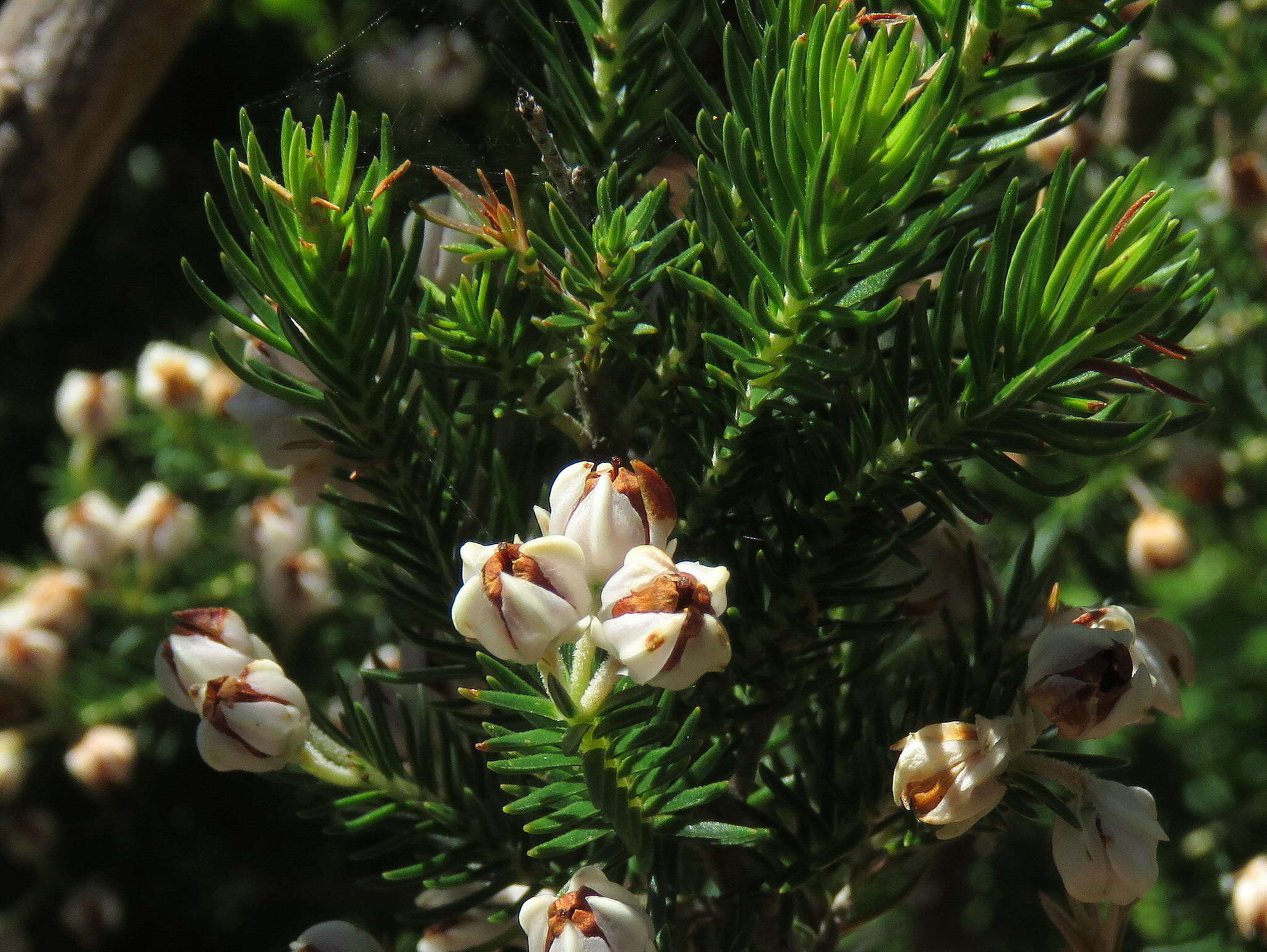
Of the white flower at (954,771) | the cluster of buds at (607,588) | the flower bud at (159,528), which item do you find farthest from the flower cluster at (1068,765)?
the flower bud at (159,528)

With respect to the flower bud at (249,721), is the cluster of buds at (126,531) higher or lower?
lower

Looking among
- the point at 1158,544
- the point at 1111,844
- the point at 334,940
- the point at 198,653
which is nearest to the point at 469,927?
the point at 334,940

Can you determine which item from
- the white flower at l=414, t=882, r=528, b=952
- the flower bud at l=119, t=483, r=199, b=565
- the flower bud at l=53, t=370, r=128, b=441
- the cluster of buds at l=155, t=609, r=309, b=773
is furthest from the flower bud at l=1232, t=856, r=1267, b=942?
the flower bud at l=53, t=370, r=128, b=441

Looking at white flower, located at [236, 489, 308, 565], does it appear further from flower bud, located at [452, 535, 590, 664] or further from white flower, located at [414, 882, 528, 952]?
flower bud, located at [452, 535, 590, 664]

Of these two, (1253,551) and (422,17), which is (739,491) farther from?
(1253,551)

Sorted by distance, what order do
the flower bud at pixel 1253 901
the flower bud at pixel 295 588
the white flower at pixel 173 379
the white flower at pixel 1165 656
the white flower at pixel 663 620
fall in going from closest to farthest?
the white flower at pixel 663 620, the white flower at pixel 1165 656, the flower bud at pixel 1253 901, the flower bud at pixel 295 588, the white flower at pixel 173 379

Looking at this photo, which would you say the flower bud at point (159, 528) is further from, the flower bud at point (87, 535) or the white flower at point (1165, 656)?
the white flower at point (1165, 656)

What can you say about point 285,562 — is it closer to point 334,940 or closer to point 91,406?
point 91,406

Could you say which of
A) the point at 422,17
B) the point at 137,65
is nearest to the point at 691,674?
the point at 422,17
